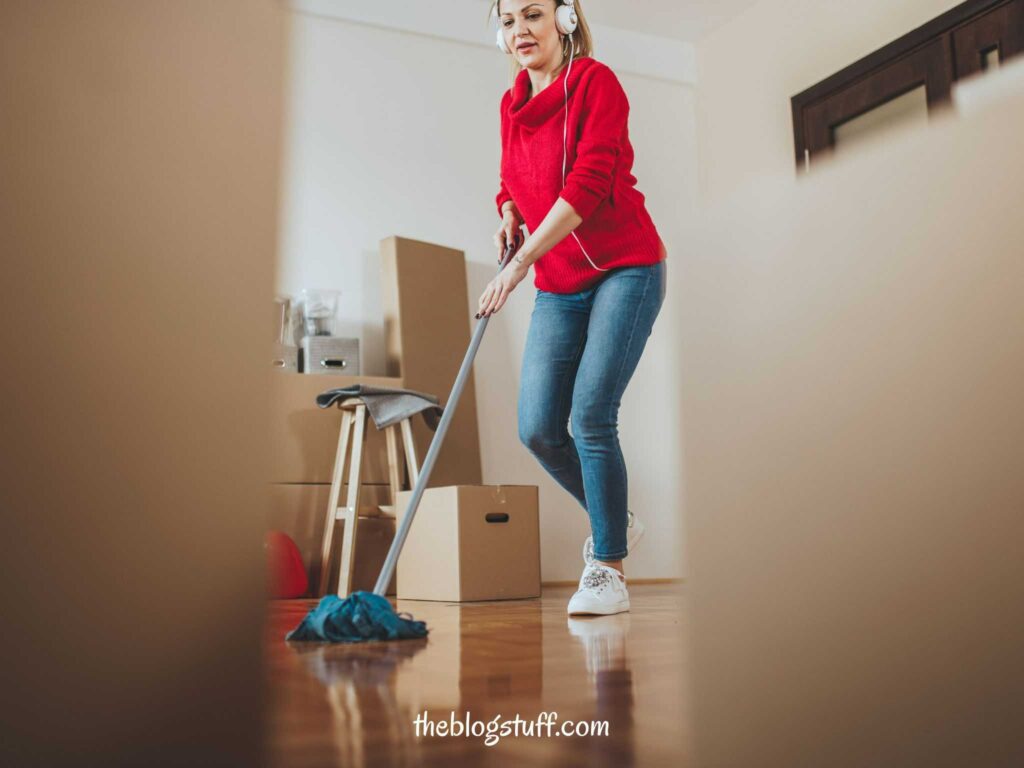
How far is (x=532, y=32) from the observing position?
6.79 feet

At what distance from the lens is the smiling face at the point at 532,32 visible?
6.79 ft

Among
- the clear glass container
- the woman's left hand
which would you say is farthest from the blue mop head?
the clear glass container

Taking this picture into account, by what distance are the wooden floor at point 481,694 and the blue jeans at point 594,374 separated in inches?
15.0

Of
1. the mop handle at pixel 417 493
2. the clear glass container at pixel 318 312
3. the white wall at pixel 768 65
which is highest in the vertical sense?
the white wall at pixel 768 65

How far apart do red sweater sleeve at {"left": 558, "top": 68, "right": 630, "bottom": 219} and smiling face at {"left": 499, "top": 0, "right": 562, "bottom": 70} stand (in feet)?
0.47

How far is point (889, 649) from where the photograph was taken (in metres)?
0.27

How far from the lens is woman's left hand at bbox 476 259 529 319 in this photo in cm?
182

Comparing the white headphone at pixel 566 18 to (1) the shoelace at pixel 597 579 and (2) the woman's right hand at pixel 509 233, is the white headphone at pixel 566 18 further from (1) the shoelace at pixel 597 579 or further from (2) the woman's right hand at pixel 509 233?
(1) the shoelace at pixel 597 579

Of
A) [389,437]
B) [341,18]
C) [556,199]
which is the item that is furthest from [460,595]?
[341,18]

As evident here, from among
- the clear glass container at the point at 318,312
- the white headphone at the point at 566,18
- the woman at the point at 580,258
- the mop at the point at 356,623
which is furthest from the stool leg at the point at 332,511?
the mop at the point at 356,623

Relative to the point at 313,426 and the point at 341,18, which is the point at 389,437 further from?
the point at 341,18

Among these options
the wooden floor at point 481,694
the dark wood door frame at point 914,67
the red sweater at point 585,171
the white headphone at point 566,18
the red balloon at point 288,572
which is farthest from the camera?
the dark wood door frame at point 914,67

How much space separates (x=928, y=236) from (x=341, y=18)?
13.4 feet

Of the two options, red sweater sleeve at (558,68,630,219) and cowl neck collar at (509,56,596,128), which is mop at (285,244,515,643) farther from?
cowl neck collar at (509,56,596,128)
